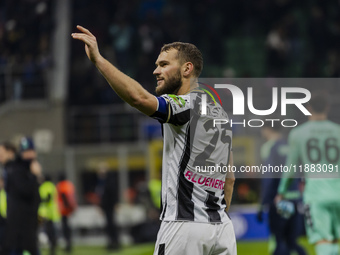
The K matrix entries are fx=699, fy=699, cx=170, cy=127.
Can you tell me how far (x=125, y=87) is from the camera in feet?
12.1

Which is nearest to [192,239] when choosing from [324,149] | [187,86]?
[187,86]

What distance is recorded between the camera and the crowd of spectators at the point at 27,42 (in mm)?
18969

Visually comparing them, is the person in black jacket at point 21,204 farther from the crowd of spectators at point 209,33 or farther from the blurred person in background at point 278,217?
the crowd of spectators at point 209,33

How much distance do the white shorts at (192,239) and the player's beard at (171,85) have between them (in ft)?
2.50

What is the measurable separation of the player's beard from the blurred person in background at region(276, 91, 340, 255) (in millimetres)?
3240

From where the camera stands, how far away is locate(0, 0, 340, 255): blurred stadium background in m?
Result: 17.2

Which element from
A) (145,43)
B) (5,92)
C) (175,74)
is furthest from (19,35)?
(175,74)

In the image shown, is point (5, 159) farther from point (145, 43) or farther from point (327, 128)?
point (145, 43)

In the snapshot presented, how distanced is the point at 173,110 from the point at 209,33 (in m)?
17.2

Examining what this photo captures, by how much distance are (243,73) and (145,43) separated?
122 inches

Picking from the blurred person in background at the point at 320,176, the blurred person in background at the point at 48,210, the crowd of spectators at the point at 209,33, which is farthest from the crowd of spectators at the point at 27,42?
the blurred person in background at the point at 320,176

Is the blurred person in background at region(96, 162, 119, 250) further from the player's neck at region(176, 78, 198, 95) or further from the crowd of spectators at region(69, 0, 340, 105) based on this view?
the player's neck at region(176, 78, 198, 95)

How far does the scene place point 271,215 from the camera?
9281mm

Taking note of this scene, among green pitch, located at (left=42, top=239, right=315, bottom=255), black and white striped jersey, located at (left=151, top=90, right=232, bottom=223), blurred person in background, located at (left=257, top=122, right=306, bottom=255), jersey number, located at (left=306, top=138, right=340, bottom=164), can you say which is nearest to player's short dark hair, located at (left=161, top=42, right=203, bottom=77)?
black and white striped jersey, located at (left=151, top=90, right=232, bottom=223)
